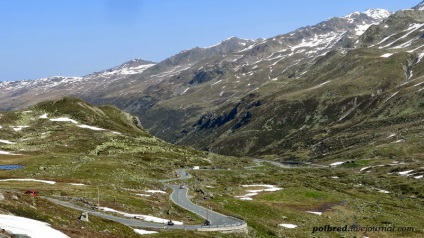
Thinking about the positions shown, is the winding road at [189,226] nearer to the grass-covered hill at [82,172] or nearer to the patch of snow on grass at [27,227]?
the grass-covered hill at [82,172]

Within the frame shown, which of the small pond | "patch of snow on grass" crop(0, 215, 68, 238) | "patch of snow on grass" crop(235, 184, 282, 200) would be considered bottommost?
"patch of snow on grass" crop(235, 184, 282, 200)

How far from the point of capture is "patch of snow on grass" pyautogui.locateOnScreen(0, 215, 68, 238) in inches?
1350

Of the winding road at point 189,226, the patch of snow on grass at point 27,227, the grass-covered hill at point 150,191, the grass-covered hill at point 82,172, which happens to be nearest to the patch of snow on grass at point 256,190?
the grass-covered hill at point 150,191

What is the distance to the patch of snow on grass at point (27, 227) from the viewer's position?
112 ft

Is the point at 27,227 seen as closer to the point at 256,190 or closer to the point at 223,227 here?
the point at 223,227

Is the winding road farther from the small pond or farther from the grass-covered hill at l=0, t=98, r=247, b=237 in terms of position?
the small pond

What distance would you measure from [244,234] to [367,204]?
6392 centimetres

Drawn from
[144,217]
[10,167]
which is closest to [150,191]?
[144,217]

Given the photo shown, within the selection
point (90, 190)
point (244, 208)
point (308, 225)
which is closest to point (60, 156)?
point (90, 190)

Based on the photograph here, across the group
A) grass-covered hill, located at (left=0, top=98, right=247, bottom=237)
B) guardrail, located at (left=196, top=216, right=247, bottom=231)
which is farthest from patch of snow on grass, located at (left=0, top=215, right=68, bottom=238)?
guardrail, located at (left=196, top=216, right=247, bottom=231)

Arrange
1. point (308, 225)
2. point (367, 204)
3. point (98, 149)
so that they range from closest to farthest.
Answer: point (308, 225) < point (367, 204) < point (98, 149)

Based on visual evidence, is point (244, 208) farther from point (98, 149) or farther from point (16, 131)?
point (16, 131)

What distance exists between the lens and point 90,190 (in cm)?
7888

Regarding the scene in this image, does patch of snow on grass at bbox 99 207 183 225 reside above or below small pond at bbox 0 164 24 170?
below
